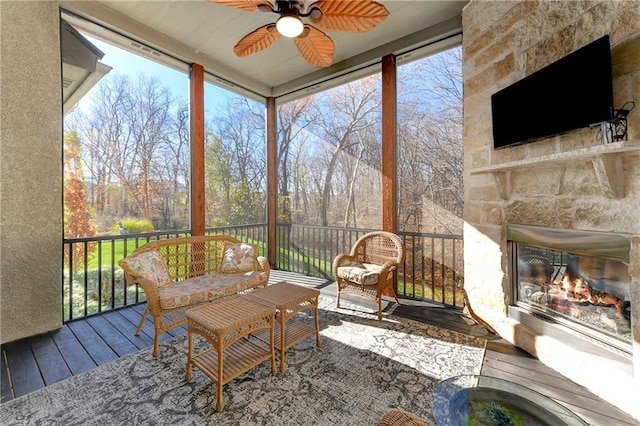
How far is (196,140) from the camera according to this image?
3.79 m

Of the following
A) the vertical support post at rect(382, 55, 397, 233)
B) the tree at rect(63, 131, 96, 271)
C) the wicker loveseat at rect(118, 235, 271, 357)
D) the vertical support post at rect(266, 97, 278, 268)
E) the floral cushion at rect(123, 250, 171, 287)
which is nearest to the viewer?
the wicker loveseat at rect(118, 235, 271, 357)

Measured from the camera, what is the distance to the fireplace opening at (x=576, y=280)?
1.77m

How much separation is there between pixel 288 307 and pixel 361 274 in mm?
1137

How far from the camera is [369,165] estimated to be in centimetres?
402

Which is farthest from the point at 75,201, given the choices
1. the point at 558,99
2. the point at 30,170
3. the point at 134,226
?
the point at 558,99

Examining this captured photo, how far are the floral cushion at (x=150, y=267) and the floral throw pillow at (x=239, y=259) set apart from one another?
617mm

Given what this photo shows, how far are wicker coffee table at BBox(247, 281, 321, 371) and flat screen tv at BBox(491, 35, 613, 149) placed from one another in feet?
7.17

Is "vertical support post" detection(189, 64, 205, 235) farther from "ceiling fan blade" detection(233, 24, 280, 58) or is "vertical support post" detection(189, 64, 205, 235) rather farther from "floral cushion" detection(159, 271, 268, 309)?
"ceiling fan blade" detection(233, 24, 280, 58)

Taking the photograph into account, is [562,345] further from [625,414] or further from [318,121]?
[318,121]

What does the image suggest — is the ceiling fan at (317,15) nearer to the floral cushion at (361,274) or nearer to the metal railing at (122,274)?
the floral cushion at (361,274)

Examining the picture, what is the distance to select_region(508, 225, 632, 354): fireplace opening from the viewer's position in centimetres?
177

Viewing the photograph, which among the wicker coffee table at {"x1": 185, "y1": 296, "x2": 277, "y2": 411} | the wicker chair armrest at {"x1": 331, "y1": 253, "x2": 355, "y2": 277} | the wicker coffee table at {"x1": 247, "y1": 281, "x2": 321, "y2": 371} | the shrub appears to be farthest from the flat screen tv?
the shrub

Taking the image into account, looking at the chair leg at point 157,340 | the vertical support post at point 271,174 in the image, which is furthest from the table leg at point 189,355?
the vertical support post at point 271,174

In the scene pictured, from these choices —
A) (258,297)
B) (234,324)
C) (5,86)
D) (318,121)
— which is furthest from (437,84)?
(5,86)
